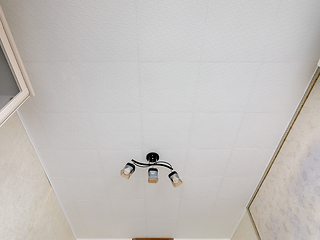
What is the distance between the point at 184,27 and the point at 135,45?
298mm

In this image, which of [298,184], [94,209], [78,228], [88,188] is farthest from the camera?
[78,228]

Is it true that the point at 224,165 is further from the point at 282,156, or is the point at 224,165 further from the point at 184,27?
the point at 184,27

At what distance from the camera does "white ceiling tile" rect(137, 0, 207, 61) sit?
106 centimetres

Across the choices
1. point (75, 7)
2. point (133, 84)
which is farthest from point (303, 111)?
point (75, 7)

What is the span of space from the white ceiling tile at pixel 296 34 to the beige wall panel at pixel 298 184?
0.77ft

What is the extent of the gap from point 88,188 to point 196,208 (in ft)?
3.79

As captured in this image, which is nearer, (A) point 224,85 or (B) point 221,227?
(A) point 224,85

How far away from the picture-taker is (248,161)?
1.74 meters

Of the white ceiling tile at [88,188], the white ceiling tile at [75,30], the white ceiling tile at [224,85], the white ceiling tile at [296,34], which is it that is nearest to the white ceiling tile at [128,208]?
the white ceiling tile at [88,188]

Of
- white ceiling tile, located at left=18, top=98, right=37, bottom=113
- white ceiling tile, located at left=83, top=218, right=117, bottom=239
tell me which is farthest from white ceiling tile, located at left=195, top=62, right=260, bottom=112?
white ceiling tile, located at left=83, top=218, right=117, bottom=239

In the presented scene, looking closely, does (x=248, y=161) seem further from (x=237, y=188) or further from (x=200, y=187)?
(x=200, y=187)

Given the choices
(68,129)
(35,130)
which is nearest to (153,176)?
(68,129)

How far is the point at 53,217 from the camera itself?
196cm

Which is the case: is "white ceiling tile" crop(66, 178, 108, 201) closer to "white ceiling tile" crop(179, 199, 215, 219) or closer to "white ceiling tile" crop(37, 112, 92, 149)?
"white ceiling tile" crop(37, 112, 92, 149)
